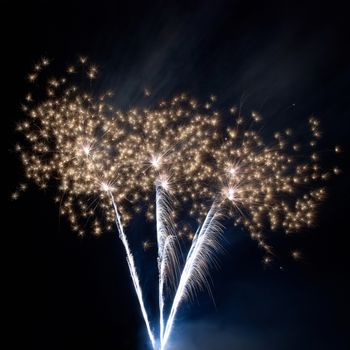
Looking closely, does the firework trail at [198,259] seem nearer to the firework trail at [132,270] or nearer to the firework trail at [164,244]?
the firework trail at [164,244]

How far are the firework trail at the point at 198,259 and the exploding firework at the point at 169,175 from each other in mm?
24

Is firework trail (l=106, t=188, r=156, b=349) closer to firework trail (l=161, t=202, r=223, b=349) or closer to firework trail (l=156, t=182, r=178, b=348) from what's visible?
firework trail (l=156, t=182, r=178, b=348)

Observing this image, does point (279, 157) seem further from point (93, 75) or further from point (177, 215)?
point (93, 75)

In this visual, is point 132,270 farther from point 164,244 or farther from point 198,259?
point 198,259

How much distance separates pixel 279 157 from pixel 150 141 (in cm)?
328

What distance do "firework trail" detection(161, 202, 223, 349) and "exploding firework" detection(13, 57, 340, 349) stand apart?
2cm

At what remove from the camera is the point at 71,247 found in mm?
7805

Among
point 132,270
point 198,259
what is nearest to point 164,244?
point 198,259

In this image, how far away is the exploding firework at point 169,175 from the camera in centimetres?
712

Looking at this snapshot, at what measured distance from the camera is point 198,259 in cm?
697

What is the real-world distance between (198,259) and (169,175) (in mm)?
2093

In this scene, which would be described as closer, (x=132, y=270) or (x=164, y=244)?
(x=164, y=244)

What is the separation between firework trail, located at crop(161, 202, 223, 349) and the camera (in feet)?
22.9

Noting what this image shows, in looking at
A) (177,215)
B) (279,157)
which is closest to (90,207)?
(177,215)
